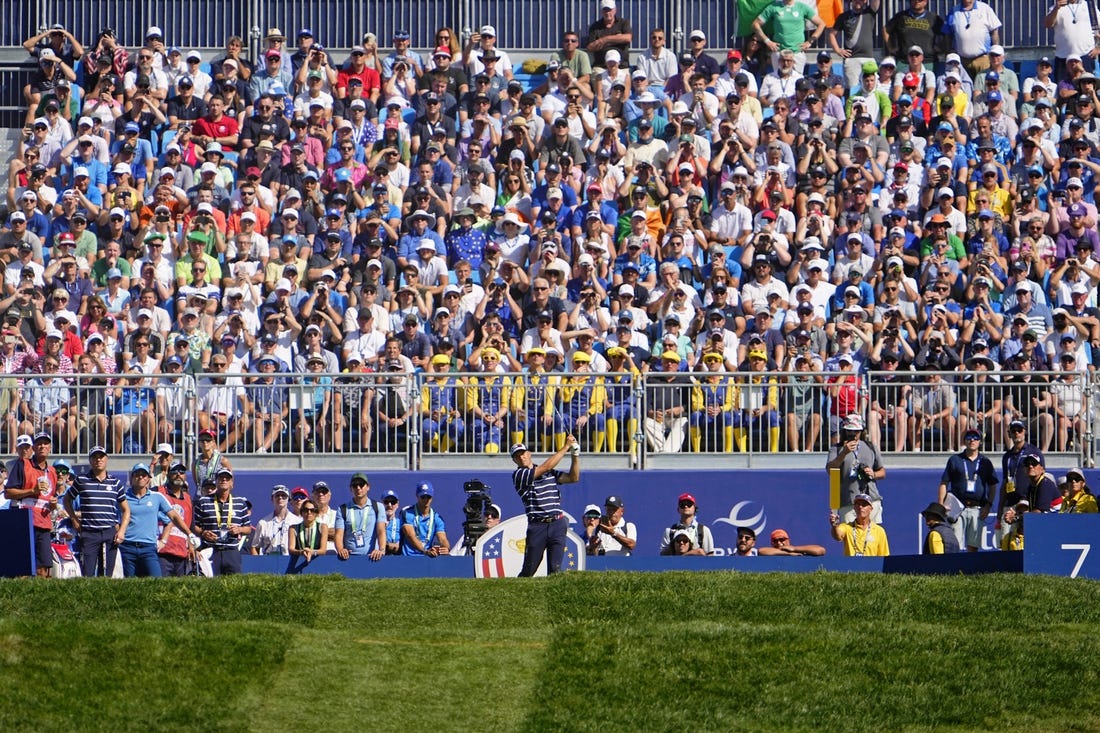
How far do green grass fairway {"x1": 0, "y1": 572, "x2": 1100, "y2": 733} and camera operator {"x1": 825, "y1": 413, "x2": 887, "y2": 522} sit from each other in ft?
11.2

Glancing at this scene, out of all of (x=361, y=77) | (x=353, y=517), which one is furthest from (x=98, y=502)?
(x=361, y=77)

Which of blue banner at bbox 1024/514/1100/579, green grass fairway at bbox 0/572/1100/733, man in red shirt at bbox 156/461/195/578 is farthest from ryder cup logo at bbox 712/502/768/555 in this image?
man in red shirt at bbox 156/461/195/578

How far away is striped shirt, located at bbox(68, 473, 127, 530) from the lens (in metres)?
17.1

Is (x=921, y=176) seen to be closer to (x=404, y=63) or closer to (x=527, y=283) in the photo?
(x=527, y=283)

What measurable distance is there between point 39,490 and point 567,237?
7.07m

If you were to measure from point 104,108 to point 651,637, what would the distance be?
516 inches

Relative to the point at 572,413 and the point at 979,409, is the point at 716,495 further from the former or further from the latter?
the point at 979,409

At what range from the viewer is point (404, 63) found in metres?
24.2

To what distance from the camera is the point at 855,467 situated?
18641 millimetres

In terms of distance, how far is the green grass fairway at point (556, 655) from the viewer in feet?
39.0

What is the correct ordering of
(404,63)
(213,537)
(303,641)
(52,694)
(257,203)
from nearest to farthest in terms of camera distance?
(52,694) < (303,641) < (213,537) < (257,203) < (404,63)

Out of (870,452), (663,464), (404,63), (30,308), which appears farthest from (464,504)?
(404,63)

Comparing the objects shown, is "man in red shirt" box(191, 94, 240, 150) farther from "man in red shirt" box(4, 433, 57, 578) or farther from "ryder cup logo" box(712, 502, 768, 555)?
"ryder cup logo" box(712, 502, 768, 555)

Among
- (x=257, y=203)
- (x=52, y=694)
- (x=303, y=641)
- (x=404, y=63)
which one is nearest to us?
(x=52, y=694)
